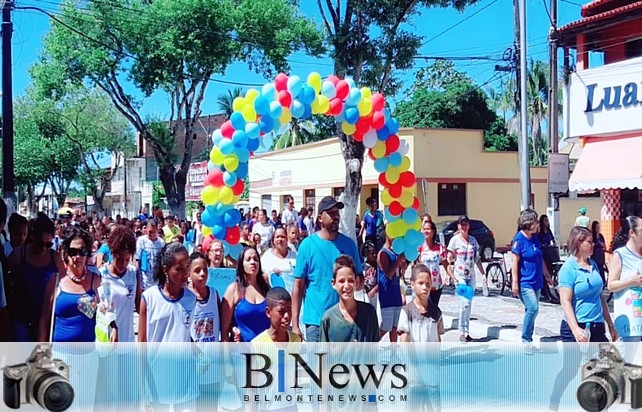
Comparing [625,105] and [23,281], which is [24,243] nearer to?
[23,281]

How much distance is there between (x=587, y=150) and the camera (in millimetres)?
15469

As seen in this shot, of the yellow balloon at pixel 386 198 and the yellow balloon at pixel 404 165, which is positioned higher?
the yellow balloon at pixel 404 165

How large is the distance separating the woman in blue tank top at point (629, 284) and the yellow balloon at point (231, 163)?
4.69m

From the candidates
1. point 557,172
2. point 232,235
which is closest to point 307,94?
point 232,235

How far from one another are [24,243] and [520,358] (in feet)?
15.3

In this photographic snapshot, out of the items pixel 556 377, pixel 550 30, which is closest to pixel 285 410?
pixel 556 377

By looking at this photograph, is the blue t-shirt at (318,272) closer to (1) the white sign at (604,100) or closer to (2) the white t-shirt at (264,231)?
(2) the white t-shirt at (264,231)

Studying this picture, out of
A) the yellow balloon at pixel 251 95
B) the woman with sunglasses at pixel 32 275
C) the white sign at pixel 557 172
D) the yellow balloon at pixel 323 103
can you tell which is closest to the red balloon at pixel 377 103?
the yellow balloon at pixel 323 103

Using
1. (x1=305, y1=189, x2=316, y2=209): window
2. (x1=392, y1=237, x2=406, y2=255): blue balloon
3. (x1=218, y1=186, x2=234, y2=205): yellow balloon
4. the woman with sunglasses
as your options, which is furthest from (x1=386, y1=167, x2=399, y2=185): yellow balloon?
(x1=305, y1=189, x2=316, y2=209): window

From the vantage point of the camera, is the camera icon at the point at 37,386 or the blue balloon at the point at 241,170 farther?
the blue balloon at the point at 241,170

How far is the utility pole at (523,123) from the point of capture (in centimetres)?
1530

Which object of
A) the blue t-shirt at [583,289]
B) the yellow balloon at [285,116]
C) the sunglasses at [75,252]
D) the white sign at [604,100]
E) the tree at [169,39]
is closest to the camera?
the sunglasses at [75,252]

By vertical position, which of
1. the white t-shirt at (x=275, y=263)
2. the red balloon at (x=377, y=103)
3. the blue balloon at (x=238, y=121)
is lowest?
the white t-shirt at (x=275, y=263)

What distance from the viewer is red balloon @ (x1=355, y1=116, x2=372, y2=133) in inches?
325
